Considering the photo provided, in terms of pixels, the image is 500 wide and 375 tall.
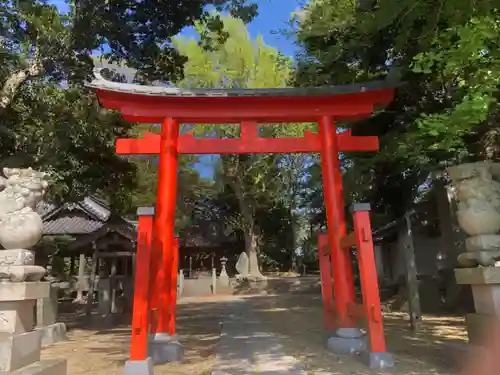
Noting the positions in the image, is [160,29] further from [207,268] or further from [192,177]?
[207,268]

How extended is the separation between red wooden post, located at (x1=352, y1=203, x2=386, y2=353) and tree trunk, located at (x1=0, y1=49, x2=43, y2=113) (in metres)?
7.34

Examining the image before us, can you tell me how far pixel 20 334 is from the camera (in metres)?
4.47

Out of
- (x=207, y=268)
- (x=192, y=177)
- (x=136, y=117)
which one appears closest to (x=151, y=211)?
(x=136, y=117)

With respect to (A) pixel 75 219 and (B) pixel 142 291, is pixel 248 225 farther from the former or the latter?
(B) pixel 142 291

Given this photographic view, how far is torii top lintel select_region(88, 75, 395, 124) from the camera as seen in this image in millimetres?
7695

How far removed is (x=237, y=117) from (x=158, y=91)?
159 centimetres

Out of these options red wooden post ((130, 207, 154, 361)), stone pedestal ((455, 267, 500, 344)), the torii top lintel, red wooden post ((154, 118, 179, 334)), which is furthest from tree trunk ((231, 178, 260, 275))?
stone pedestal ((455, 267, 500, 344))

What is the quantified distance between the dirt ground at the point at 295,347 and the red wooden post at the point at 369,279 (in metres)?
0.45

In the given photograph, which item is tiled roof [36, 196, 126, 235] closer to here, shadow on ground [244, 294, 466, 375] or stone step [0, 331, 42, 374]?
shadow on ground [244, 294, 466, 375]

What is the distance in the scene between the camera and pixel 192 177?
3216cm

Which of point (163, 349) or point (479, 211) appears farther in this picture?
point (163, 349)

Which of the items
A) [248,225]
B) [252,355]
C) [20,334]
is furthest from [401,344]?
[248,225]

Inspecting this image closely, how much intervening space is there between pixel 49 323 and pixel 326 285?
7.26m

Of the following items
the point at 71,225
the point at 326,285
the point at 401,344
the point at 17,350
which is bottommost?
the point at 401,344
